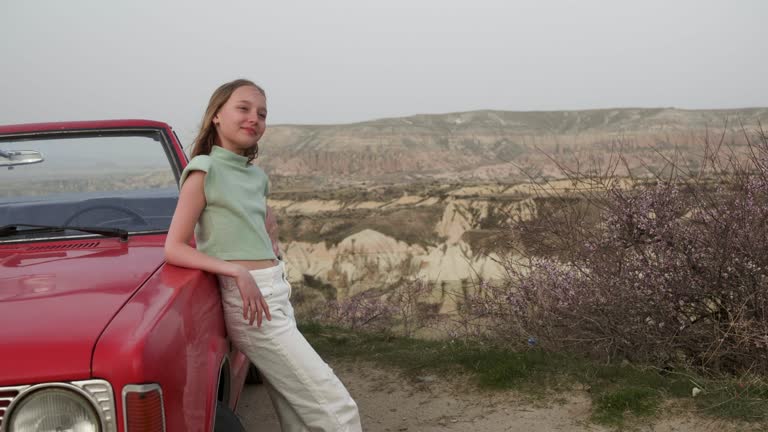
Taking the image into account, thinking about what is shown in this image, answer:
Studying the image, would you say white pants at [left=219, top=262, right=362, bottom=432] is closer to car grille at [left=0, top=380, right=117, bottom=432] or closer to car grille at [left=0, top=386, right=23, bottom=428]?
car grille at [left=0, top=380, right=117, bottom=432]

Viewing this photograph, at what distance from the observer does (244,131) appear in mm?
2633

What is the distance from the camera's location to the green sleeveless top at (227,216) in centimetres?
251

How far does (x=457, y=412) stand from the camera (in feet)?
14.0

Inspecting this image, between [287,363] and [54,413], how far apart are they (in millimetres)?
814

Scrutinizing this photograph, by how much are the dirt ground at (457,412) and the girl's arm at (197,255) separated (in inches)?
74.8

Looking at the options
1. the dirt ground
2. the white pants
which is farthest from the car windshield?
the dirt ground

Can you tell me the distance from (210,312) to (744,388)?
3075 millimetres

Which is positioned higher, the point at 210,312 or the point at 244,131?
the point at 244,131

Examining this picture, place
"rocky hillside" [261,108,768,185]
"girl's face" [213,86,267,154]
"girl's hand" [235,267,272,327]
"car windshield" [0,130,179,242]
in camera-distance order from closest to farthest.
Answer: "girl's hand" [235,267,272,327] → "girl's face" [213,86,267,154] → "car windshield" [0,130,179,242] → "rocky hillside" [261,108,768,185]

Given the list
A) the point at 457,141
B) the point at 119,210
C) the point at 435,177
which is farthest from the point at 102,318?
the point at 457,141

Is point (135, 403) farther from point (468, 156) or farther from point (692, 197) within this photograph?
point (468, 156)

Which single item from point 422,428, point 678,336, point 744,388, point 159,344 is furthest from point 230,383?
point 678,336

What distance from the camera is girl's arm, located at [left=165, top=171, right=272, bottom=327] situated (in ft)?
7.88

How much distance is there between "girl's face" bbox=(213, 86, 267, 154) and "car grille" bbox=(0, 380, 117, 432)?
1.09 metres
